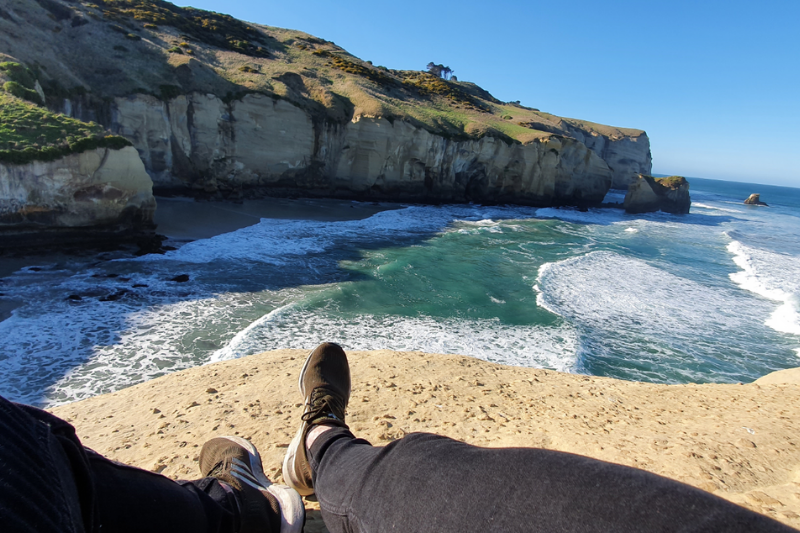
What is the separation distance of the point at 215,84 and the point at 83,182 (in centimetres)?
1300

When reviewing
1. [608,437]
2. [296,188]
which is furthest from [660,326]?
[296,188]

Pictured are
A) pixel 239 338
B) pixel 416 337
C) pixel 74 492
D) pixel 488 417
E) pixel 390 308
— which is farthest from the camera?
pixel 390 308

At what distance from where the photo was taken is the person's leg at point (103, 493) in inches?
38.0

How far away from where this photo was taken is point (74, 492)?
1220 millimetres

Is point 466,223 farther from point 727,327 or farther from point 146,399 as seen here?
point 146,399

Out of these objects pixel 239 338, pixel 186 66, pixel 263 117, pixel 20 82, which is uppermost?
pixel 186 66

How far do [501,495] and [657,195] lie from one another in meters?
43.7

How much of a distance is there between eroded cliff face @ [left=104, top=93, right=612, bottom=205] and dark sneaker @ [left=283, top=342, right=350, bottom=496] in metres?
21.6

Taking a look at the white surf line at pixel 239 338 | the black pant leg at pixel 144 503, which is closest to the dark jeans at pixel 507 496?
the black pant leg at pixel 144 503

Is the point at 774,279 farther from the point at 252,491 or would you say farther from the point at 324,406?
the point at 252,491

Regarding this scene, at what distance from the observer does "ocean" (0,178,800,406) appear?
7969 mm

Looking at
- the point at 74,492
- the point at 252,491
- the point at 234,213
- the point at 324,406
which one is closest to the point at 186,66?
the point at 234,213

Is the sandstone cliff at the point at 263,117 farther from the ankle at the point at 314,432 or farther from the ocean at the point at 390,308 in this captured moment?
the ankle at the point at 314,432

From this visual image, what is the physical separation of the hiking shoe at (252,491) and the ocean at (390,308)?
501cm
